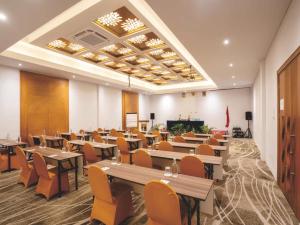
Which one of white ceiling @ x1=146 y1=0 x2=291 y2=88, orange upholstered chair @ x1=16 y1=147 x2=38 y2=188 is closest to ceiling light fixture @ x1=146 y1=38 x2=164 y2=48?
white ceiling @ x1=146 y1=0 x2=291 y2=88

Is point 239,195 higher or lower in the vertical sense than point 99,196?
lower

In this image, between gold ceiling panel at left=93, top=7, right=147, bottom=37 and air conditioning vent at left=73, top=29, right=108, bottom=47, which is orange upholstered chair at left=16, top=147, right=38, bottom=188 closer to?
air conditioning vent at left=73, top=29, right=108, bottom=47

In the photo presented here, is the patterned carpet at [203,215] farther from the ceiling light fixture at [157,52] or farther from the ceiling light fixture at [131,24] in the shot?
the ceiling light fixture at [157,52]

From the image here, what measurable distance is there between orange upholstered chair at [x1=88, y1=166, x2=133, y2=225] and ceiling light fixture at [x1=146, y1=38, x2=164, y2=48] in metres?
4.02

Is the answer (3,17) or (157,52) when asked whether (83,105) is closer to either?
(157,52)

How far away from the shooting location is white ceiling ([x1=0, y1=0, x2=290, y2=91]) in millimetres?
2695

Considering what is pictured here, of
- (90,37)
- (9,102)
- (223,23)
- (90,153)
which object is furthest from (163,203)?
(9,102)

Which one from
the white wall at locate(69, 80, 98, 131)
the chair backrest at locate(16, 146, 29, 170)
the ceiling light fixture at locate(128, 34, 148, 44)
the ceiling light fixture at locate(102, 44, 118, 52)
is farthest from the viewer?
the white wall at locate(69, 80, 98, 131)

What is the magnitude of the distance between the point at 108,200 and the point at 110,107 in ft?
28.8

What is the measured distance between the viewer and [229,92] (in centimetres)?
1195

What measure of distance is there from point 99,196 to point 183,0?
10.1 ft

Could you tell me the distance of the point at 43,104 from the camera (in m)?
7.38

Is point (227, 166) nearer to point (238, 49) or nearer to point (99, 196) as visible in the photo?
point (238, 49)

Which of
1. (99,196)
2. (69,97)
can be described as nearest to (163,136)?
(69,97)
